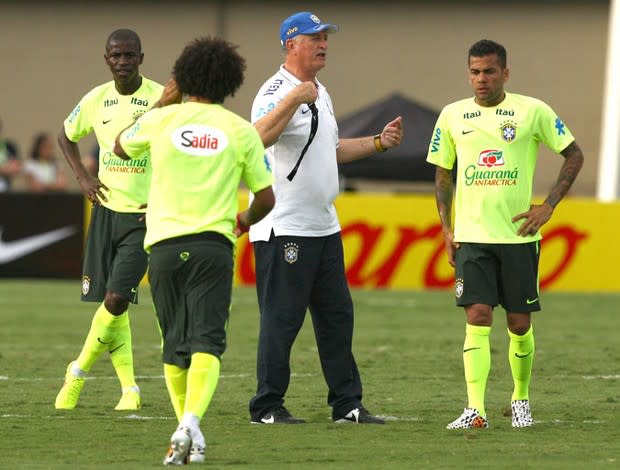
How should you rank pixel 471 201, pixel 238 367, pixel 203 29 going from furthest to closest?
pixel 203 29
pixel 238 367
pixel 471 201

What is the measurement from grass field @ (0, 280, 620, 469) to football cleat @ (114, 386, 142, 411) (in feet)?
0.36

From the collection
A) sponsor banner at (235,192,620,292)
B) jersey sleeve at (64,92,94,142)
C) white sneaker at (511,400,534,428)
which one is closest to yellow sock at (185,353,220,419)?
white sneaker at (511,400,534,428)

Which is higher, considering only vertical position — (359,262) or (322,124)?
(322,124)

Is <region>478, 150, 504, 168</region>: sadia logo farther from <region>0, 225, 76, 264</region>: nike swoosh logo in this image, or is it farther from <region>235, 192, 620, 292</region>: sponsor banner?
<region>0, 225, 76, 264</region>: nike swoosh logo

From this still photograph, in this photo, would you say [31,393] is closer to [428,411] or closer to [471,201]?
[428,411]

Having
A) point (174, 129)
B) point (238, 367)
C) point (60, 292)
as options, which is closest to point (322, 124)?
point (174, 129)

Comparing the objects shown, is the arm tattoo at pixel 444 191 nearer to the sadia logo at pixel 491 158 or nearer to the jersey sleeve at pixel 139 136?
the sadia logo at pixel 491 158

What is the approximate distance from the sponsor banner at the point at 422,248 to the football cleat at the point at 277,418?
1242cm

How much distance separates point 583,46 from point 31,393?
27.7 meters

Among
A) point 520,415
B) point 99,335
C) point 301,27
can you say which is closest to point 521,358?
point 520,415

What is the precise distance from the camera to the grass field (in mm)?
8102

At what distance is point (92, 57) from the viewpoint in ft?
121

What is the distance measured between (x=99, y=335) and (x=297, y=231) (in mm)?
1713

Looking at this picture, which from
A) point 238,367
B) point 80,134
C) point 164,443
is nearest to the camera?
point 164,443
